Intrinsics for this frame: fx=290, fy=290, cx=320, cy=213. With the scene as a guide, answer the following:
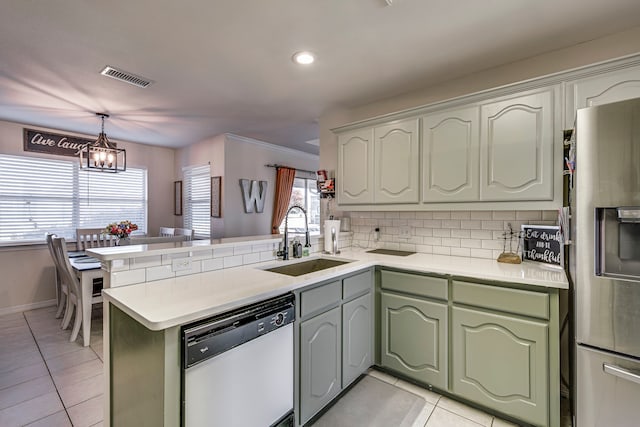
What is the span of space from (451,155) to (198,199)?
13.7 ft

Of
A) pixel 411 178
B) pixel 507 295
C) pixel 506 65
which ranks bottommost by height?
pixel 507 295

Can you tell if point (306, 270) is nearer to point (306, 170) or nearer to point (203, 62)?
point (203, 62)

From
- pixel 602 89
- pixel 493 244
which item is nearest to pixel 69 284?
pixel 493 244

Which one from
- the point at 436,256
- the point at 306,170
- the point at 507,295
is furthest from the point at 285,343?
the point at 306,170

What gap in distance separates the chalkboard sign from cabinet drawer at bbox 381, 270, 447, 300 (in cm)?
72

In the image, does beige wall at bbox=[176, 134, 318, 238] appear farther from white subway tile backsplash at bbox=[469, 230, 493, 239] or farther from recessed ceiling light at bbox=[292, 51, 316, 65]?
white subway tile backsplash at bbox=[469, 230, 493, 239]

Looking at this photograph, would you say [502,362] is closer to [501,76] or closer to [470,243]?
[470,243]

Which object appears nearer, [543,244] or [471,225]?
[543,244]

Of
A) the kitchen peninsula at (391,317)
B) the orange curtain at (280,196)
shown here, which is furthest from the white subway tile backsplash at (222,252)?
the orange curtain at (280,196)

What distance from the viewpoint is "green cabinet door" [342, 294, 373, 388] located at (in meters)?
1.99

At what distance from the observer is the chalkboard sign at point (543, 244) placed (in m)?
1.94

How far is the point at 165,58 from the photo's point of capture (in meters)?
2.20

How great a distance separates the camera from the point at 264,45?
2.03 m

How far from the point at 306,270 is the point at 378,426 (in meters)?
1.16
